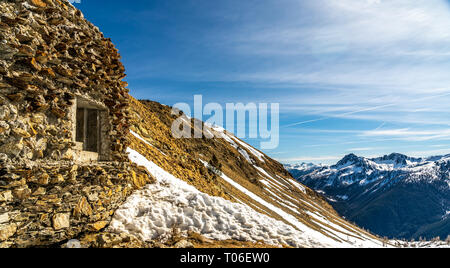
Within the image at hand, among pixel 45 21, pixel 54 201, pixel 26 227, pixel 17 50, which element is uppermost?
pixel 45 21

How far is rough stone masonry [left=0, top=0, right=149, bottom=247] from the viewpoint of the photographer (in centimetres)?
652

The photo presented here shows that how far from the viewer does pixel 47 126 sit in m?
7.48

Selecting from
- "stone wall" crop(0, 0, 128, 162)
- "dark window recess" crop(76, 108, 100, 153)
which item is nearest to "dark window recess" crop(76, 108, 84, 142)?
"dark window recess" crop(76, 108, 100, 153)

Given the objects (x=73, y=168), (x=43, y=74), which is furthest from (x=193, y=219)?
(x=43, y=74)

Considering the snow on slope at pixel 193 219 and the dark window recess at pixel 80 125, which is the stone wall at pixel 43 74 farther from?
the snow on slope at pixel 193 219

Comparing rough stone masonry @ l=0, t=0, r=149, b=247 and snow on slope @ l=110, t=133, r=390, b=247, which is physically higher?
rough stone masonry @ l=0, t=0, r=149, b=247

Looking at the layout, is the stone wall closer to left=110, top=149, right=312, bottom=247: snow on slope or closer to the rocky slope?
the rocky slope

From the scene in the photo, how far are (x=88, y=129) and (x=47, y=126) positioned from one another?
266cm

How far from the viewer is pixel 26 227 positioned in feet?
22.1

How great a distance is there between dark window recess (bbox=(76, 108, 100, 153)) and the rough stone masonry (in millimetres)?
755

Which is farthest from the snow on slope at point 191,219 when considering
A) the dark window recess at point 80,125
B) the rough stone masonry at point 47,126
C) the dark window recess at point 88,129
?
the dark window recess at point 80,125
